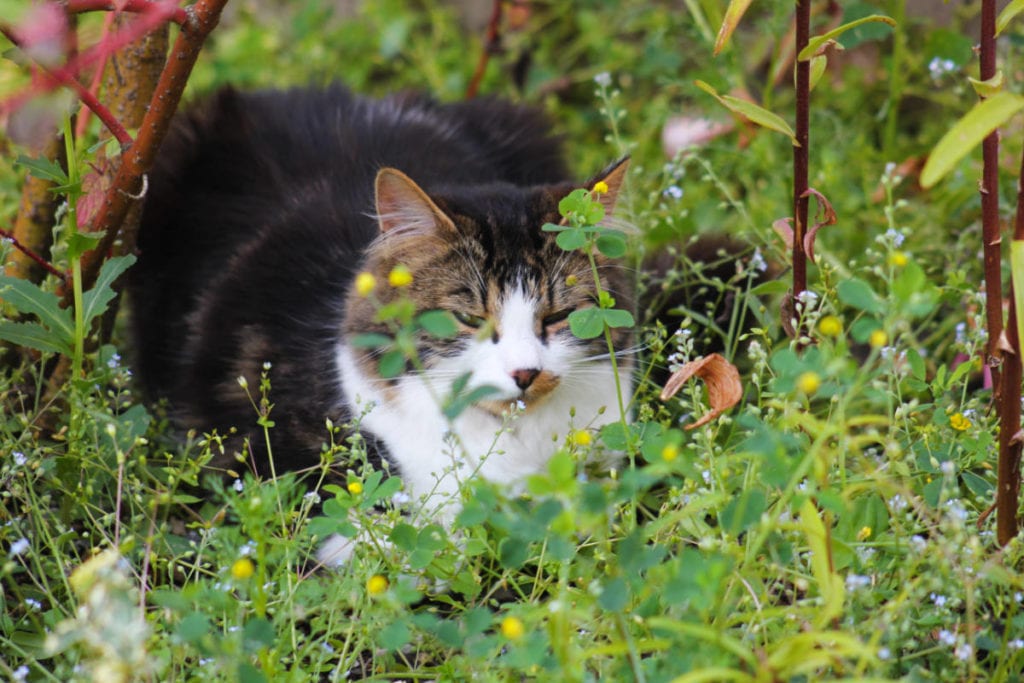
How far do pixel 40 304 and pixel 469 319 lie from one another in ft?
2.29

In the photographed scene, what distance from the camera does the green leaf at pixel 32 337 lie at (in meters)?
1.80

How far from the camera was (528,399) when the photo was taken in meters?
1.91

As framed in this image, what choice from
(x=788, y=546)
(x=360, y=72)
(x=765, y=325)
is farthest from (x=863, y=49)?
(x=788, y=546)

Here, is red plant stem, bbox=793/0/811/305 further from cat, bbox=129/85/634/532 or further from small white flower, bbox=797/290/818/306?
cat, bbox=129/85/634/532

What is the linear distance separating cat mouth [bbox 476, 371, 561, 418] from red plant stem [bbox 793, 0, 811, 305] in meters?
0.42

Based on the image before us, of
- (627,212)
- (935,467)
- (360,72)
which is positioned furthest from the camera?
(360,72)

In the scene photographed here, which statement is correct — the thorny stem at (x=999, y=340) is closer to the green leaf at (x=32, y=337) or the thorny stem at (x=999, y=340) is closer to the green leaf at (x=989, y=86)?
the green leaf at (x=989, y=86)

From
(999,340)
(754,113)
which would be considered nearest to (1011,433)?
(999,340)

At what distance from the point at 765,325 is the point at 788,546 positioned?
75 cm

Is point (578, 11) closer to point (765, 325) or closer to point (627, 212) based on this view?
point (627, 212)

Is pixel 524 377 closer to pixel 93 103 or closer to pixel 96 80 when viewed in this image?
pixel 93 103

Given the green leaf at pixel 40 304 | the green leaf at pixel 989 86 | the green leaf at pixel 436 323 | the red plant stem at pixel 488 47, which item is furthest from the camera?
the red plant stem at pixel 488 47

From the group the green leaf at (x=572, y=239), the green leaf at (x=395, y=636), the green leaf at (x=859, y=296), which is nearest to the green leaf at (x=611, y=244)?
the green leaf at (x=572, y=239)

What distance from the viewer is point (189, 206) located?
2.48 meters
